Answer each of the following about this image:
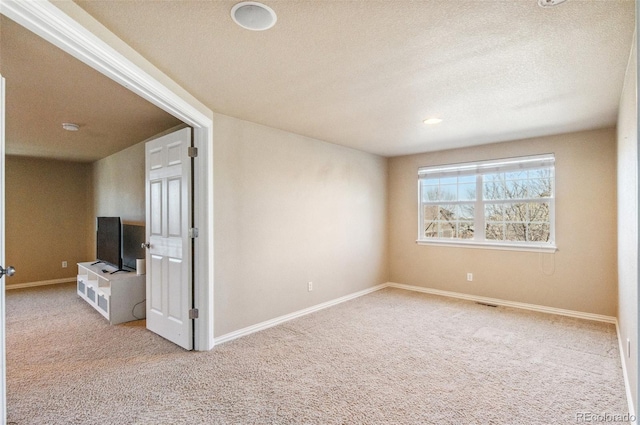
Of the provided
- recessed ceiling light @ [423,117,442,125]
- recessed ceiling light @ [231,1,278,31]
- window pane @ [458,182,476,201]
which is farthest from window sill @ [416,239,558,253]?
recessed ceiling light @ [231,1,278,31]

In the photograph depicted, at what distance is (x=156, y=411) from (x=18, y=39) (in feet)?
7.72

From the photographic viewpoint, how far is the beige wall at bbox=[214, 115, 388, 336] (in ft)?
10.8

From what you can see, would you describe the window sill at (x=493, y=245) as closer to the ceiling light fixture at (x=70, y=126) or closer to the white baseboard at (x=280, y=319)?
the white baseboard at (x=280, y=319)

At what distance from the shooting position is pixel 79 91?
2.66m

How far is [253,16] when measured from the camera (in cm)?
164

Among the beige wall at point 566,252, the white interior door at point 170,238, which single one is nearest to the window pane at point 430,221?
the beige wall at point 566,252

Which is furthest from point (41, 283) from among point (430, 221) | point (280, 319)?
point (430, 221)

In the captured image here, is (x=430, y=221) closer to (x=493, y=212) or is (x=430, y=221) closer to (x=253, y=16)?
(x=493, y=212)

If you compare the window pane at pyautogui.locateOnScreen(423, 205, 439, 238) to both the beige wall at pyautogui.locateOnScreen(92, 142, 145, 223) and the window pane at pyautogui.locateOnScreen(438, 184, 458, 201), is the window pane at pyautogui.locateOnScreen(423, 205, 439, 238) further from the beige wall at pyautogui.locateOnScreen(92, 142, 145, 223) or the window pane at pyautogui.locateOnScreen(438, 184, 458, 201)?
the beige wall at pyautogui.locateOnScreen(92, 142, 145, 223)

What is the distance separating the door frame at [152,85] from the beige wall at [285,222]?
176 millimetres

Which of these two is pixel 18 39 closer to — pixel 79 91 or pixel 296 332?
pixel 79 91

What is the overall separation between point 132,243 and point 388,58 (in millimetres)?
4068

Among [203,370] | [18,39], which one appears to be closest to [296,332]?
[203,370]

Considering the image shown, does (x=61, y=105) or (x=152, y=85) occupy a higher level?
(x=61, y=105)
